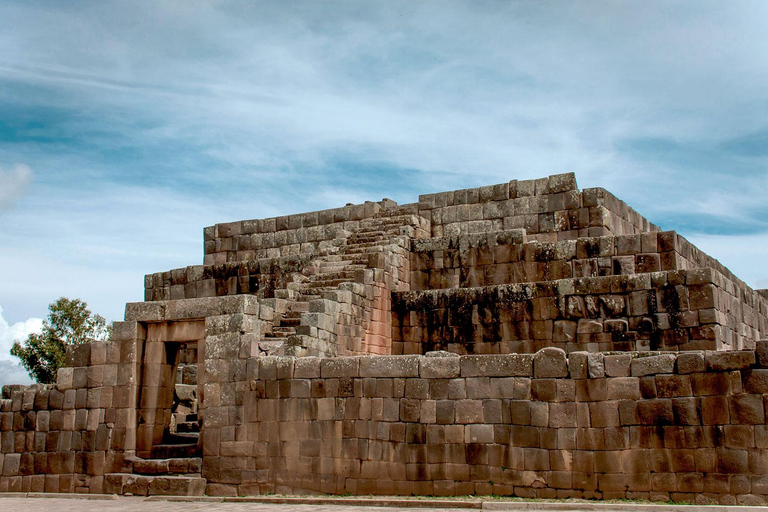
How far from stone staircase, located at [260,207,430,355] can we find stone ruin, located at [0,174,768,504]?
59 millimetres

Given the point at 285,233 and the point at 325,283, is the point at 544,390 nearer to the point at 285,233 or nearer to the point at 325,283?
the point at 325,283

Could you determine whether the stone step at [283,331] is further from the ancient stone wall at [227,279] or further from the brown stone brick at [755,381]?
the brown stone brick at [755,381]

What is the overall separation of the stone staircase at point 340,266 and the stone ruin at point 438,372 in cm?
6

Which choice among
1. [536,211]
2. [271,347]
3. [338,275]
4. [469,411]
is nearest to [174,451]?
[271,347]

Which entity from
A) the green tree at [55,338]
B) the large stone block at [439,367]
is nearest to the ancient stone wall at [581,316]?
the large stone block at [439,367]

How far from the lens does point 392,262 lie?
19.0m

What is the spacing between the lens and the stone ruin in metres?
11.9

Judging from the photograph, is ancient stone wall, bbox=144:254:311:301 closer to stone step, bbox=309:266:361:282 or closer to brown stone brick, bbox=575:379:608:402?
stone step, bbox=309:266:361:282

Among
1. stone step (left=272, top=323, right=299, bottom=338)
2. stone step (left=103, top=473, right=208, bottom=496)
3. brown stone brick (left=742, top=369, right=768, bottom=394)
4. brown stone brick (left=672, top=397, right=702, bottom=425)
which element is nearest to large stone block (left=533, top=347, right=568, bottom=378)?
brown stone brick (left=672, top=397, right=702, bottom=425)

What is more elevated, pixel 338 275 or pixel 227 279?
pixel 227 279

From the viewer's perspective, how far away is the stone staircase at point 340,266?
1688 centimetres

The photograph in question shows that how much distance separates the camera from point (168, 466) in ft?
50.2

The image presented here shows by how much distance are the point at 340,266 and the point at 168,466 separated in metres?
6.26

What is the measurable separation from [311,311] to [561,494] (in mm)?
6369
